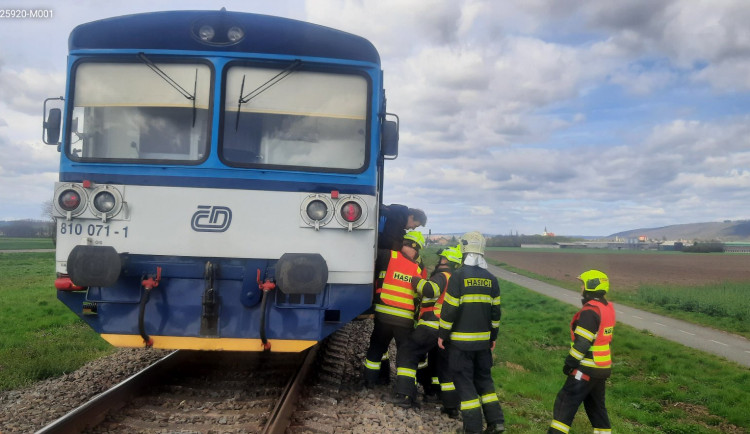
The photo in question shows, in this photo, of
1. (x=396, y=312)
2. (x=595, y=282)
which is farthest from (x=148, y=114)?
(x=595, y=282)

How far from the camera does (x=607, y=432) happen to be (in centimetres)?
538

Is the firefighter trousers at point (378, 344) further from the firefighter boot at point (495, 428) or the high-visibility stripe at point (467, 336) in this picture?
the firefighter boot at point (495, 428)

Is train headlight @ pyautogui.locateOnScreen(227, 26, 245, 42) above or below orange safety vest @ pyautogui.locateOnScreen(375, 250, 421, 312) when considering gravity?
above

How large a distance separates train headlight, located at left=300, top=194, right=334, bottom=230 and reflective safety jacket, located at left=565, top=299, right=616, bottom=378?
2.33m

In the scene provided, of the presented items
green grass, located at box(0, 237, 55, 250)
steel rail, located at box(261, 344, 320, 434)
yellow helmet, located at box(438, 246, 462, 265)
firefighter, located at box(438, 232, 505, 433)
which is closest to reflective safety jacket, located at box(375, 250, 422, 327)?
yellow helmet, located at box(438, 246, 462, 265)

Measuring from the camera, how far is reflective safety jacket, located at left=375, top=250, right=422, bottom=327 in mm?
6320

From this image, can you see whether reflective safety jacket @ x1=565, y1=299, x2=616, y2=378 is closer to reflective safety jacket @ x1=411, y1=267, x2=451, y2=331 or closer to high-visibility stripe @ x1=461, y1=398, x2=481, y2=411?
high-visibility stripe @ x1=461, y1=398, x2=481, y2=411

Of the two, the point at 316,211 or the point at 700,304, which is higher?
the point at 316,211

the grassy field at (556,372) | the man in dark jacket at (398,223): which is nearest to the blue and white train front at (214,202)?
the man in dark jacket at (398,223)

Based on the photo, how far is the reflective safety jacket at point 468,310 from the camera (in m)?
5.62

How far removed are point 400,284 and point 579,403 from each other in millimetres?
2055

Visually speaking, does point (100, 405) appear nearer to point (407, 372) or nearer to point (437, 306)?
point (407, 372)

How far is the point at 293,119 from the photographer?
5.50 meters

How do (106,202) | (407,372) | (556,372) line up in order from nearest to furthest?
(106,202) → (407,372) → (556,372)
